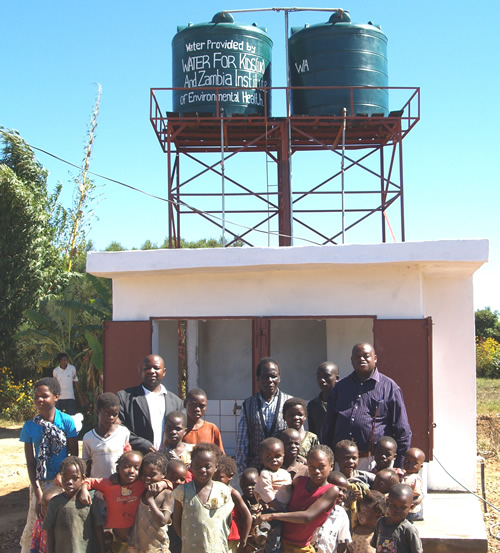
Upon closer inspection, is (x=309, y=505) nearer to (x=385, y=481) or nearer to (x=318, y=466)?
(x=318, y=466)

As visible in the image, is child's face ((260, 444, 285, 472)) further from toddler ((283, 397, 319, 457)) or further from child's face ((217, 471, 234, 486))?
toddler ((283, 397, 319, 457))

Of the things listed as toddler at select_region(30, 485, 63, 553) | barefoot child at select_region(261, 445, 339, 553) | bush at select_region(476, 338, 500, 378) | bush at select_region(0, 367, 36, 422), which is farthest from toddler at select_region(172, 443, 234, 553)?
bush at select_region(476, 338, 500, 378)

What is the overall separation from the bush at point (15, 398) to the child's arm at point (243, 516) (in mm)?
11282

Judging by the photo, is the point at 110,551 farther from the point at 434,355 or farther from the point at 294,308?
the point at 434,355

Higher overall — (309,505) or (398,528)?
(309,505)

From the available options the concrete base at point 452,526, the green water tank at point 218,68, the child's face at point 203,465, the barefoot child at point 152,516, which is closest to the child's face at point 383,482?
the child's face at point 203,465

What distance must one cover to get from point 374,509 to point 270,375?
1.24 metres

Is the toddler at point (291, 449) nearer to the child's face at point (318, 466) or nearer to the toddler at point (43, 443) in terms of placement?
the child's face at point (318, 466)

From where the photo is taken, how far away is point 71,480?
4.13 metres

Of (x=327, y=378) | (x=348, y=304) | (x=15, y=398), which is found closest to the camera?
(x=327, y=378)

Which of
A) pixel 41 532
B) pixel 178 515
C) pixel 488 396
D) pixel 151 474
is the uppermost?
pixel 151 474

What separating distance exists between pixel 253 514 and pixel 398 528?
2.96 feet

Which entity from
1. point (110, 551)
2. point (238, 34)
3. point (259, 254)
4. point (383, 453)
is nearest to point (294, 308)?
point (259, 254)

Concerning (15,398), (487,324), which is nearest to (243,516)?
(15,398)
